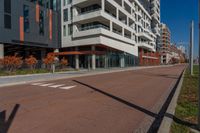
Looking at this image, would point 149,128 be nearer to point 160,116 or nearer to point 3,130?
point 160,116

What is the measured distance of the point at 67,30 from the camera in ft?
Answer: 144

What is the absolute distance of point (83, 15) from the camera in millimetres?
39875

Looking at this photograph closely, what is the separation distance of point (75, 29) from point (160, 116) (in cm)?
3761

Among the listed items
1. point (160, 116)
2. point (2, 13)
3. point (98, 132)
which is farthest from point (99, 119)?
point (2, 13)

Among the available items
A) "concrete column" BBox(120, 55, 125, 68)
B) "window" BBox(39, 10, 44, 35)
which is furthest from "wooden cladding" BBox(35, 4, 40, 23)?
"concrete column" BBox(120, 55, 125, 68)

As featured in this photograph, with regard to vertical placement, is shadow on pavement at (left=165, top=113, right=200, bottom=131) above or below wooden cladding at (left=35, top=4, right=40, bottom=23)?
below

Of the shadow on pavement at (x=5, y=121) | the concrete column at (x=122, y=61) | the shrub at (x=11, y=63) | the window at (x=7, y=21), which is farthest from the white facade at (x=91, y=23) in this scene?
the shadow on pavement at (x=5, y=121)

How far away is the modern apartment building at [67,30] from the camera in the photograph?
33.9 m

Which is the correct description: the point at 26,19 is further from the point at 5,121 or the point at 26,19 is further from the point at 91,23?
the point at 5,121

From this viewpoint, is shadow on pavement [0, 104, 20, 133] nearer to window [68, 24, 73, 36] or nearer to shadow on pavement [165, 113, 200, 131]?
shadow on pavement [165, 113, 200, 131]

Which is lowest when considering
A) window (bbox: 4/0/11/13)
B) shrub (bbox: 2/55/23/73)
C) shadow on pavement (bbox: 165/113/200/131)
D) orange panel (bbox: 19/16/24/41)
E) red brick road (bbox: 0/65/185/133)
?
red brick road (bbox: 0/65/185/133)

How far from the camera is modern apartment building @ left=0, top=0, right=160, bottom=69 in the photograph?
33.9 meters

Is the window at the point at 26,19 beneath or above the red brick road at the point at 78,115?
above

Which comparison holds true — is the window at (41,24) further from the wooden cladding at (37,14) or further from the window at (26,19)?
the window at (26,19)
